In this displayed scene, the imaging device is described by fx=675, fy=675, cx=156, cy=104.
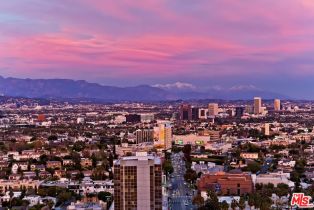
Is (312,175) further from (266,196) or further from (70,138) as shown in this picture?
(70,138)

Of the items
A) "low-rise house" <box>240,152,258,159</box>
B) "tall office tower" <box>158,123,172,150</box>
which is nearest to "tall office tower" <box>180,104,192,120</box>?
"tall office tower" <box>158,123,172,150</box>

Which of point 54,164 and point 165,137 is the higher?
point 165,137

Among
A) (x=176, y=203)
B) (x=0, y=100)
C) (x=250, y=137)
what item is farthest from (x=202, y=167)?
(x=0, y=100)

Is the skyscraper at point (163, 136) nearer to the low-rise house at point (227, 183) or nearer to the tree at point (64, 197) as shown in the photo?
the low-rise house at point (227, 183)

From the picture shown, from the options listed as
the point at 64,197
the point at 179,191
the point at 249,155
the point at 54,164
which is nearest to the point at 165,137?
the point at 249,155

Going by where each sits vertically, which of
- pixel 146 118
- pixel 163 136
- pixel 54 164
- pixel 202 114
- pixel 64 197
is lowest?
pixel 64 197

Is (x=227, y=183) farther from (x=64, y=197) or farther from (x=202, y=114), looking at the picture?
(x=202, y=114)

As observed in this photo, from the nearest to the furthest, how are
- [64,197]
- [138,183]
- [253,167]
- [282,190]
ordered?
1. [138,183]
2. [64,197]
3. [282,190]
4. [253,167]

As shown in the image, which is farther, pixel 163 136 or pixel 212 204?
pixel 163 136
